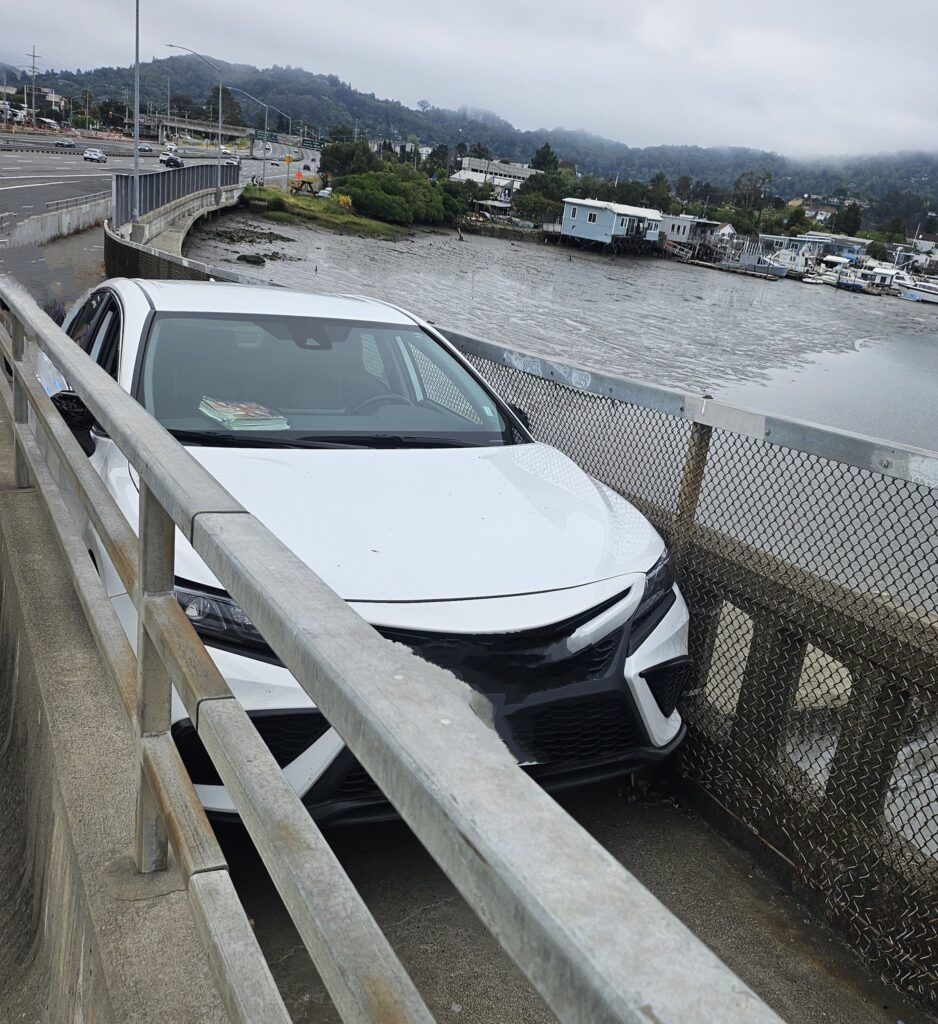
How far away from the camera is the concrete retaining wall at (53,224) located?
99.0 ft

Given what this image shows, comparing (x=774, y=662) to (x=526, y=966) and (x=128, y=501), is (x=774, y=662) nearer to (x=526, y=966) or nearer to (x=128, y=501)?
(x=128, y=501)

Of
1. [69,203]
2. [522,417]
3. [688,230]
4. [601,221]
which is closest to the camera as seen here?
[522,417]

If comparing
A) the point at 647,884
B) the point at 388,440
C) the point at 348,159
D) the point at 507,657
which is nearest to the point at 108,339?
the point at 388,440

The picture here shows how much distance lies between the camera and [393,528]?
3.57m

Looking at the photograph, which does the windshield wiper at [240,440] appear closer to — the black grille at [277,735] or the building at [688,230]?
the black grille at [277,735]

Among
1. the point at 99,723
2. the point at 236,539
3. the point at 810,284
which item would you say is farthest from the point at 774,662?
the point at 810,284

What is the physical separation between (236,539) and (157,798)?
2.82 feet

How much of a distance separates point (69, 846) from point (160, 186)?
48802mm

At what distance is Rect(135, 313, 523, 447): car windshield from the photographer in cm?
436

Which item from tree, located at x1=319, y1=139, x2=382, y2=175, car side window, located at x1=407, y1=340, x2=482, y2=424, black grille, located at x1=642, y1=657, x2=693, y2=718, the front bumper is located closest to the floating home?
tree, located at x1=319, y1=139, x2=382, y2=175

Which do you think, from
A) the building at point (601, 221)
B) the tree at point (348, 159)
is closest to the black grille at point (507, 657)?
the building at point (601, 221)

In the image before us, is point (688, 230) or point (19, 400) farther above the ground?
point (19, 400)

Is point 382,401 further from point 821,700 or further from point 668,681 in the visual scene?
point 821,700

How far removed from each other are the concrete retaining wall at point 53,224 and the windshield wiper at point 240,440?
26.2 metres
